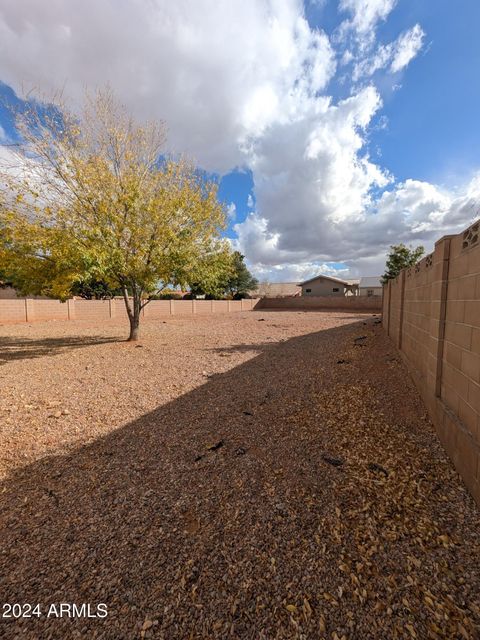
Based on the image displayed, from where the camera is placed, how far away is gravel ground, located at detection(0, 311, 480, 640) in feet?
5.26

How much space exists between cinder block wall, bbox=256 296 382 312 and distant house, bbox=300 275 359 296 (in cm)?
1368

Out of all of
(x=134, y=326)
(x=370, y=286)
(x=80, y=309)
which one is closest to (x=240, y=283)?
(x=370, y=286)

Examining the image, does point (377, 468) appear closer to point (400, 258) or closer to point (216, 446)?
point (216, 446)

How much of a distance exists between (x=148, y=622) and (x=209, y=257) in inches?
372

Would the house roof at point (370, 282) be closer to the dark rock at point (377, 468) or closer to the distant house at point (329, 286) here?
the distant house at point (329, 286)

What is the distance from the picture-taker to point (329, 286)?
49.5m

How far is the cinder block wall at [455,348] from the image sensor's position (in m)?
2.50

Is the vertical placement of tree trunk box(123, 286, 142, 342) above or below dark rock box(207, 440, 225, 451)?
above

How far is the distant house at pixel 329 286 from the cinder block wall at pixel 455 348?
46918 mm

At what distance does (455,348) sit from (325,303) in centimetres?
3345

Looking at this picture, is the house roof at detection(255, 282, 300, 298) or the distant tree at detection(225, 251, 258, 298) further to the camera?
the house roof at detection(255, 282, 300, 298)

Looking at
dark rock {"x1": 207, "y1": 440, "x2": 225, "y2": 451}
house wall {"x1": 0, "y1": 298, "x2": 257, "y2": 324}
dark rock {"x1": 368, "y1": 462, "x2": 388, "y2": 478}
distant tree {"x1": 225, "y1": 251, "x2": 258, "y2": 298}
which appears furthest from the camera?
distant tree {"x1": 225, "y1": 251, "x2": 258, "y2": 298}

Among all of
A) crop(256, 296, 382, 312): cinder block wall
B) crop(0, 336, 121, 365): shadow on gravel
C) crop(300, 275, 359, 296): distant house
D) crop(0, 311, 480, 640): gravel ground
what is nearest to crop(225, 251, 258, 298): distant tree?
crop(256, 296, 382, 312): cinder block wall

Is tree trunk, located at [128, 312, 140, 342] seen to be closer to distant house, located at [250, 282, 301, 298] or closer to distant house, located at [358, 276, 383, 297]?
distant house, located at [358, 276, 383, 297]
